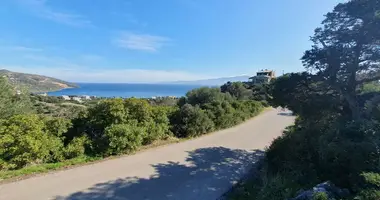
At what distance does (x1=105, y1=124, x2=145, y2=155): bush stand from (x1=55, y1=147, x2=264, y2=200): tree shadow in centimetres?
134

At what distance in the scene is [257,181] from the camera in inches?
249

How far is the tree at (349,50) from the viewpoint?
23.8 ft

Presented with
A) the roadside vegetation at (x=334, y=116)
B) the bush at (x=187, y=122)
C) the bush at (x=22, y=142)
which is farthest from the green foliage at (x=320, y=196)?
the bush at (x=187, y=122)

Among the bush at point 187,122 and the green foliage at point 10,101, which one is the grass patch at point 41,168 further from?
the green foliage at point 10,101

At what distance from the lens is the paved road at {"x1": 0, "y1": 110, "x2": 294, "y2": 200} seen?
17.3 feet

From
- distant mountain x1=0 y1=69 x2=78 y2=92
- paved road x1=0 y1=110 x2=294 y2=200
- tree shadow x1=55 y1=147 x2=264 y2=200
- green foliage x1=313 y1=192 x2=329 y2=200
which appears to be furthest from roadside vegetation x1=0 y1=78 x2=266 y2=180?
green foliage x1=313 y1=192 x2=329 y2=200

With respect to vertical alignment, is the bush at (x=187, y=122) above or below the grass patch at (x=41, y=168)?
above

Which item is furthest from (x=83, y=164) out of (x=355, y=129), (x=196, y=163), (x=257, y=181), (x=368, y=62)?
(x=368, y=62)

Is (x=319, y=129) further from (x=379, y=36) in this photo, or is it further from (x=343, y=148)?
(x=379, y=36)

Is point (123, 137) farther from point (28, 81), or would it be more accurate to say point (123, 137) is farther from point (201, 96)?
point (28, 81)

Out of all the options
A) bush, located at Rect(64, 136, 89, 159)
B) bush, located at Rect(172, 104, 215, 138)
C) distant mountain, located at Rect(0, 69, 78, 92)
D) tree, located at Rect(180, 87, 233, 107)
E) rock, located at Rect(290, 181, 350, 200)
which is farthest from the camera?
tree, located at Rect(180, 87, 233, 107)

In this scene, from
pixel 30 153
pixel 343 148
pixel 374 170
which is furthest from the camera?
pixel 30 153

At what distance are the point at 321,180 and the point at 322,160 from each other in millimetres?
643

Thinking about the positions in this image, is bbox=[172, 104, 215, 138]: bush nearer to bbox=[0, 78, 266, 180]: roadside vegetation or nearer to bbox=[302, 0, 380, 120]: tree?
bbox=[0, 78, 266, 180]: roadside vegetation
